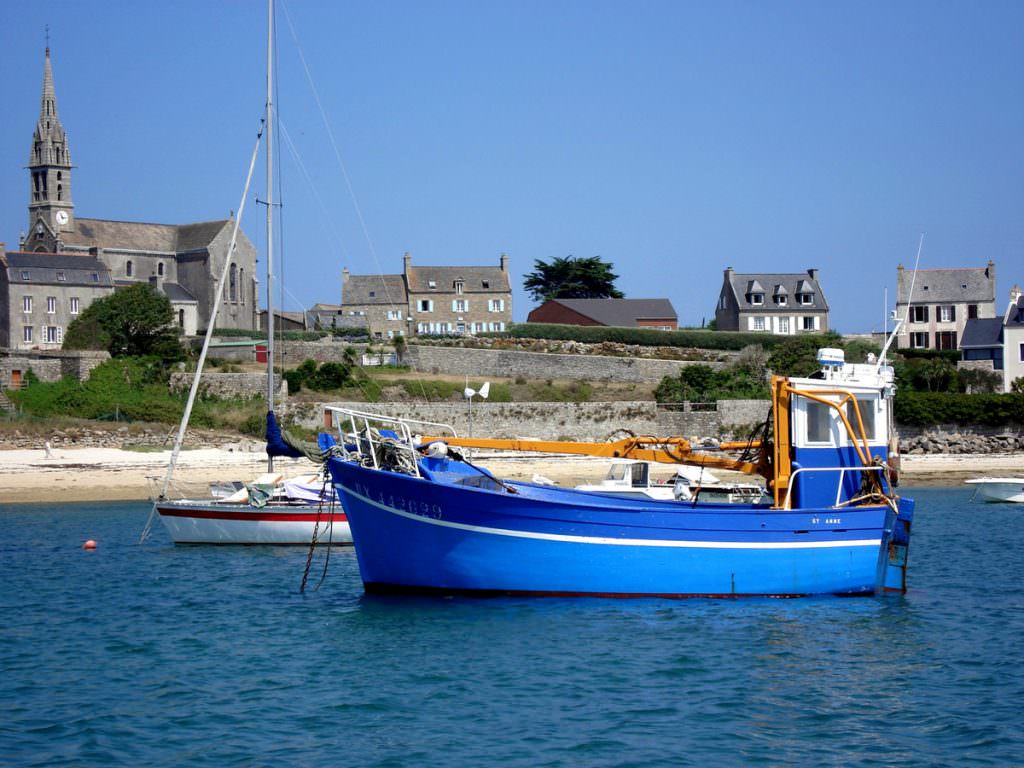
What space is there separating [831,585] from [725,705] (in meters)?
5.13

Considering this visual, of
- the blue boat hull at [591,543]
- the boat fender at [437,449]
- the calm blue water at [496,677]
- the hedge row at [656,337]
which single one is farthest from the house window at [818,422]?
the hedge row at [656,337]

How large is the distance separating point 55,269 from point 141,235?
912cm

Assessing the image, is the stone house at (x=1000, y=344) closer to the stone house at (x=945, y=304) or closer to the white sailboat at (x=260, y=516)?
the stone house at (x=945, y=304)

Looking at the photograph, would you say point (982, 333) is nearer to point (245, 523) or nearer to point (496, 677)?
point (245, 523)

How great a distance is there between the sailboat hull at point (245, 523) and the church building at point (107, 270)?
3952 cm

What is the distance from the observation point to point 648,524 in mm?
16594

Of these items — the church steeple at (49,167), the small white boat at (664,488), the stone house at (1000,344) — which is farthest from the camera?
the church steeple at (49,167)

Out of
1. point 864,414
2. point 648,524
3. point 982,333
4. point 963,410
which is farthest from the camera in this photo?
point 982,333

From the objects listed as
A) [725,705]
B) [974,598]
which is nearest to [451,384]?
[974,598]

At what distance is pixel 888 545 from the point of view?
58.6 ft

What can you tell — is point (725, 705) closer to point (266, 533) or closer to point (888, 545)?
point (888, 545)

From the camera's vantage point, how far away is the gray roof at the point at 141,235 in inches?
2731

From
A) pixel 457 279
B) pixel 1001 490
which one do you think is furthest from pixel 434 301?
pixel 1001 490

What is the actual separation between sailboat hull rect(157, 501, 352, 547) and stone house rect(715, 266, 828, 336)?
46553 millimetres
